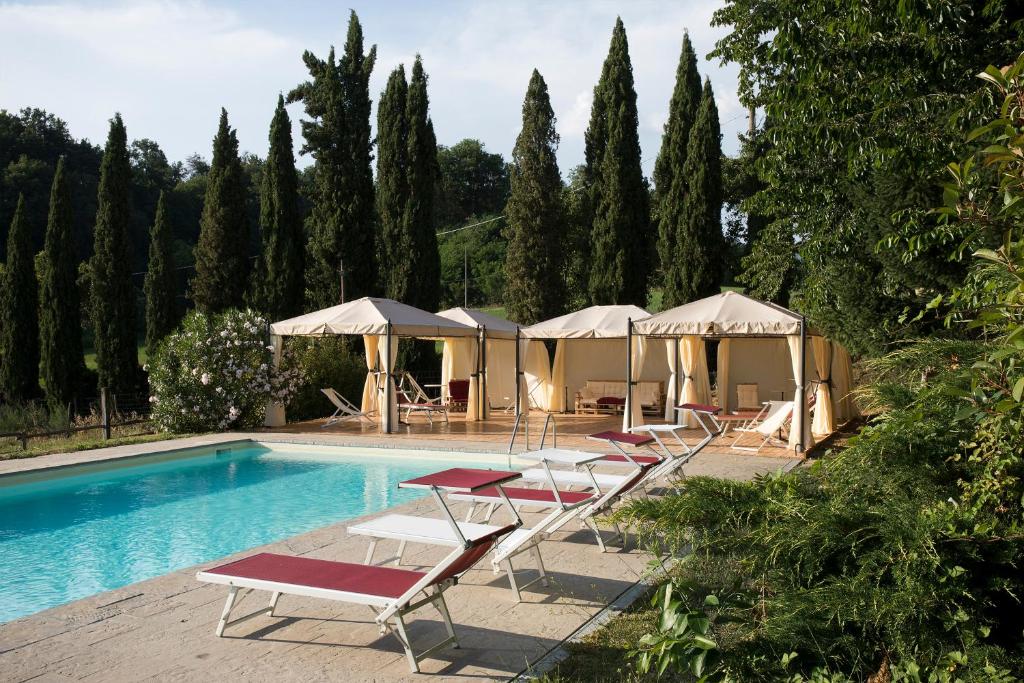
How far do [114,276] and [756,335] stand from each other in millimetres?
17299

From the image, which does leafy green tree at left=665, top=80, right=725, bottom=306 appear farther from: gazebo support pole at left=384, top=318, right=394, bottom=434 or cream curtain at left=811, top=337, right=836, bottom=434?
gazebo support pole at left=384, top=318, right=394, bottom=434

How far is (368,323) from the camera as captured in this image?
1455 centimetres

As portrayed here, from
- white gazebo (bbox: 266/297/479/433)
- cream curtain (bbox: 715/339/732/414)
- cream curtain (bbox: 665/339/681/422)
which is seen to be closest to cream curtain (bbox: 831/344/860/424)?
cream curtain (bbox: 715/339/732/414)

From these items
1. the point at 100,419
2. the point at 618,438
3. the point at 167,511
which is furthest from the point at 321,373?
the point at 618,438

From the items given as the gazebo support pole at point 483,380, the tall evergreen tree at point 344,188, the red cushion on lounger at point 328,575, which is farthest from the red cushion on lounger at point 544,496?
the tall evergreen tree at point 344,188

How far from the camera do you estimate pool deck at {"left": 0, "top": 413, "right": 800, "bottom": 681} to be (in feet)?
12.3

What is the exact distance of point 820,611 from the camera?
2.48 metres

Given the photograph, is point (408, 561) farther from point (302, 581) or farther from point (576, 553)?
point (302, 581)

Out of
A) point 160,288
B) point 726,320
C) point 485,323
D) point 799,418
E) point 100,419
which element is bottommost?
point 100,419

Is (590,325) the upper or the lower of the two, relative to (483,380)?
upper

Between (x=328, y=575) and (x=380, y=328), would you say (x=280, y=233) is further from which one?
(x=328, y=575)

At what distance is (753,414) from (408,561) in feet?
33.7

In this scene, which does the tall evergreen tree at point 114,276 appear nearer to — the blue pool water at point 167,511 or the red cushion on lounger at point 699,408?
the blue pool water at point 167,511

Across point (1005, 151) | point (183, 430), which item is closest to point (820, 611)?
point (1005, 151)
